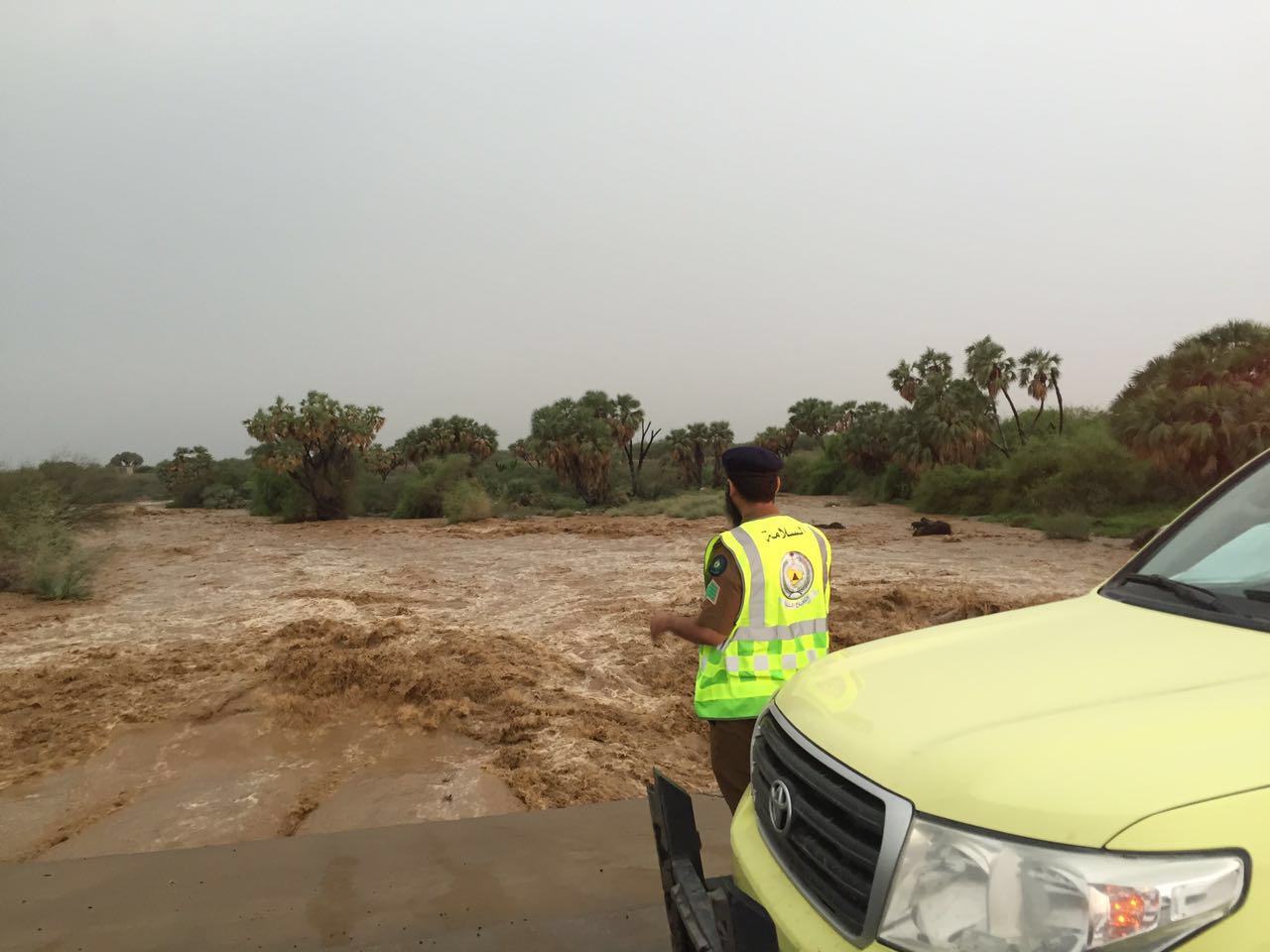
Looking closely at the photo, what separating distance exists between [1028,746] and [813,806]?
0.50 metres

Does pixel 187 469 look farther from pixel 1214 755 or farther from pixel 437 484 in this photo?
pixel 1214 755

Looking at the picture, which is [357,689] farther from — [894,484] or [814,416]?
[814,416]

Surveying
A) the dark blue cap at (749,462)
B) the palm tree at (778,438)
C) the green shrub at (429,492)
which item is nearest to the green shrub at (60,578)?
the dark blue cap at (749,462)

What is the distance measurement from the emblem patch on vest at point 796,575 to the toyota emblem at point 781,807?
3.44 ft

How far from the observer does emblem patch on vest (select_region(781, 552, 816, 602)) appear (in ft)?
9.36

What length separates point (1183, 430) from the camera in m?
22.5

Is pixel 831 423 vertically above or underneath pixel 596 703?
above

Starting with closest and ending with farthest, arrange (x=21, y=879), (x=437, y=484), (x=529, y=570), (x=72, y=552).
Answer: (x=21, y=879), (x=72, y=552), (x=529, y=570), (x=437, y=484)

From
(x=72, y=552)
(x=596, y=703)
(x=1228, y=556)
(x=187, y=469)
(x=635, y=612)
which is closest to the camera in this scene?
(x=1228, y=556)

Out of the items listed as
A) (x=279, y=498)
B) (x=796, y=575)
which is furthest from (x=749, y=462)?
(x=279, y=498)

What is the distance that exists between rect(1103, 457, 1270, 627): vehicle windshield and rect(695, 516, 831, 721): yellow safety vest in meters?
0.94

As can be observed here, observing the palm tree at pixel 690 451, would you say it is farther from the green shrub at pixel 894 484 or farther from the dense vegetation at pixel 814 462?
the green shrub at pixel 894 484

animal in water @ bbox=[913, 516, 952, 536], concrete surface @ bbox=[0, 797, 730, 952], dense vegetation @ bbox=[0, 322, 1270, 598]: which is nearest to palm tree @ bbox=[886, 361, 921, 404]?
dense vegetation @ bbox=[0, 322, 1270, 598]

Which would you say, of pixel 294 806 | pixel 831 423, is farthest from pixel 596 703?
pixel 831 423
